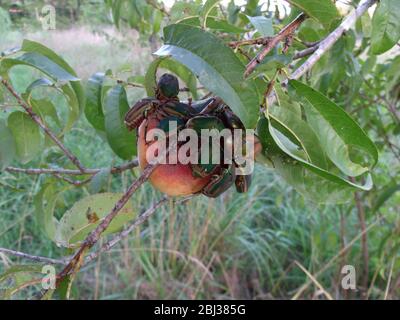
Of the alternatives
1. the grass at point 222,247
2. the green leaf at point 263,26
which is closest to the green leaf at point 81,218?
the green leaf at point 263,26

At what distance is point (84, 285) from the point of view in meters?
1.86

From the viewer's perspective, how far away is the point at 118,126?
0.69 m

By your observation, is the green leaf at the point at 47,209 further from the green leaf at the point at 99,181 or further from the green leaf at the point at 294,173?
the green leaf at the point at 294,173

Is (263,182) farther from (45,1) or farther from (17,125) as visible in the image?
(45,1)

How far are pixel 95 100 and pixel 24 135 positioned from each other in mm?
121

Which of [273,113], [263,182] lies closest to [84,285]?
[263,182]

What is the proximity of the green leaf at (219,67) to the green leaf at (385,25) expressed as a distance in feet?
0.67

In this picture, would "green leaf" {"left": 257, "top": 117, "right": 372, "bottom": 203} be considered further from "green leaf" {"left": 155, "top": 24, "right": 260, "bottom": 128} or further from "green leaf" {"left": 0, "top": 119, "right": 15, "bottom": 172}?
"green leaf" {"left": 0, "top": 119, "right": 15, "bottom": 172}

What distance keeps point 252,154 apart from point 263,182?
1816 mm

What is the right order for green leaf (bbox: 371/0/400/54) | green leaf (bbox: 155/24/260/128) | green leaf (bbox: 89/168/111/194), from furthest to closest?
green leaf (bbox: 89/168/111/194), green leaf (bbox: 371/0/400/54), green leaf (bbox: 155/24/260/128)

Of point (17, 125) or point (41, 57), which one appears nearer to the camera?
point (41, 57)

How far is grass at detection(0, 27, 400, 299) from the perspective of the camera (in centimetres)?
181

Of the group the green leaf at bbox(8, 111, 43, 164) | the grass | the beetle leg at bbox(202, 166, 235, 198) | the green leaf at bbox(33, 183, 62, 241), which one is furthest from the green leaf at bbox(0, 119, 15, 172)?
the grass

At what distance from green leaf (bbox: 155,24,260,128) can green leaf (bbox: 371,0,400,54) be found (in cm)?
20
